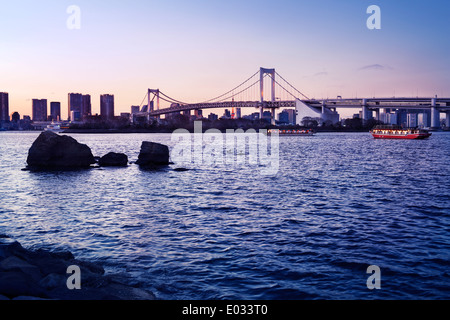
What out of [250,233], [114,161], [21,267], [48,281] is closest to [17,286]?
[48,281]

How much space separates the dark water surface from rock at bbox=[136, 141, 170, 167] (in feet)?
32.9

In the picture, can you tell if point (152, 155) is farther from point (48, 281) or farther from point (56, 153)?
point (48, 281)

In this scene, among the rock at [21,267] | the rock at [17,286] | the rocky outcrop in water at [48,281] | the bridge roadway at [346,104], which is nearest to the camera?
the rock at [17,286]

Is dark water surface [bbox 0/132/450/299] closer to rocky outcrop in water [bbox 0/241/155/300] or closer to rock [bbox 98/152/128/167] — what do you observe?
rocky outcrop in water [bbox 0/241/155/300]

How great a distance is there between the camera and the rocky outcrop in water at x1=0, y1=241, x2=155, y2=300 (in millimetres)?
5680

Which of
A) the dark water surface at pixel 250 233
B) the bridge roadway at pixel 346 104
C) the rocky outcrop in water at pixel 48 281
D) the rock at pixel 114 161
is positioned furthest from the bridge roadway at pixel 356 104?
the rocky outcrop in water at pixel 48 281

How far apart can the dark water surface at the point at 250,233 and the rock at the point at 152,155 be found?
395 inches

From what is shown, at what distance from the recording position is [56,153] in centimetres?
2878

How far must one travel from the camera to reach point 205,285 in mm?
7402

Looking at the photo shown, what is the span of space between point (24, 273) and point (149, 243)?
13.2ft

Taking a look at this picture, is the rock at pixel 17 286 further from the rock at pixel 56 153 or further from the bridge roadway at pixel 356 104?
the bridge roadway at pixel 356 104

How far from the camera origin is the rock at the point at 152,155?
103 ft
